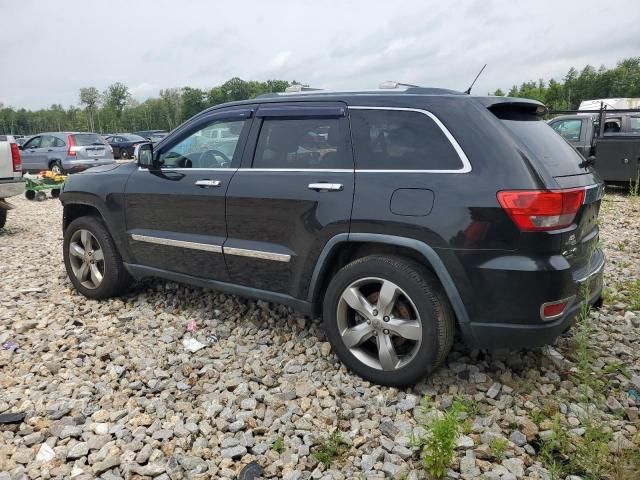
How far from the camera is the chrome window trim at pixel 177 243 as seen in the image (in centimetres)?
404

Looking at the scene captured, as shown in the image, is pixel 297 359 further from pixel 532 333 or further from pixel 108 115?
pixel 108 115

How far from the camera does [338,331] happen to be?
3.46m

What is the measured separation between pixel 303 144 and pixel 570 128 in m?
11.0

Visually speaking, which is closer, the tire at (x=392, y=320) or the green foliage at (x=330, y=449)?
the green foliage at (x=330, y=449)

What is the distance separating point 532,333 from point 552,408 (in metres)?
0.53

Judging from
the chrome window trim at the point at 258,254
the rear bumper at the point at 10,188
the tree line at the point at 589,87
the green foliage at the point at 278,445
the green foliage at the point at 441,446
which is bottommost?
the green foliage at the point at 278,445

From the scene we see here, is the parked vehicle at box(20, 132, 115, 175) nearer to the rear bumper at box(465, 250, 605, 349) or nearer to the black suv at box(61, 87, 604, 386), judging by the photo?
the black suv at box(61, 87, 604, 386)

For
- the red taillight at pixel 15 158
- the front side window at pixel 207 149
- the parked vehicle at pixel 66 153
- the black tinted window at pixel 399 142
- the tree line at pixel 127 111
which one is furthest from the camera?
the tree line at pixel 127 111

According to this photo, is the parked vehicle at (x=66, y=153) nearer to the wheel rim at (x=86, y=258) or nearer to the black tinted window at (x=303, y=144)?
the wheel rim at (x=86, y=258)

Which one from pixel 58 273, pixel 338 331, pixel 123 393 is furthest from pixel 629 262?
pixel 58 273

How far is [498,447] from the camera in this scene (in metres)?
2.72

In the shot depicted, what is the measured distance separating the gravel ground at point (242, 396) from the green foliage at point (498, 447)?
2cm

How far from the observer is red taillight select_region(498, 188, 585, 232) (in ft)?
9.20

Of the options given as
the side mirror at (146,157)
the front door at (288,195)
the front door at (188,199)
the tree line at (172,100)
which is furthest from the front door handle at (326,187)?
the tree line at (172,100)
